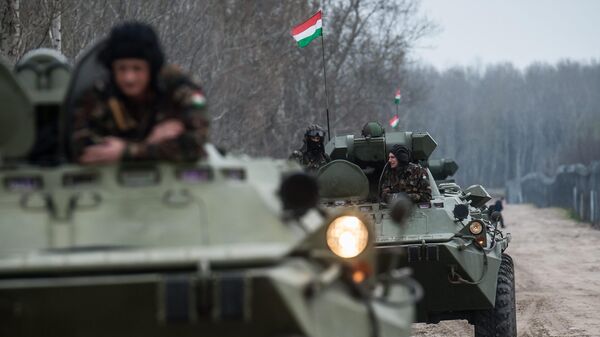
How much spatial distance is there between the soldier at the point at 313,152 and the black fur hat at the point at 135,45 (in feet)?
24.3

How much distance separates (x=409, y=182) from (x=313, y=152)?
1.71 meters

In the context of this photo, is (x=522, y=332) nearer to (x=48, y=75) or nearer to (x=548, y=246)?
(x=48, y=75)

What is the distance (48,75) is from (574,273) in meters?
15.6

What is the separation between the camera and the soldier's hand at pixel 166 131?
6441 millimetres

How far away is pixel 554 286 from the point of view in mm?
19719

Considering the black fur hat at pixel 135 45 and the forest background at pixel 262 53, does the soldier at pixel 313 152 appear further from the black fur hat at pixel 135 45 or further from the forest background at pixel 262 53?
the black fur hat at pixel 135 45

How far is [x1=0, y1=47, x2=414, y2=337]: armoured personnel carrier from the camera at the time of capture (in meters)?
5.56

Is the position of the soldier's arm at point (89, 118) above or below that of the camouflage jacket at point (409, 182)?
above

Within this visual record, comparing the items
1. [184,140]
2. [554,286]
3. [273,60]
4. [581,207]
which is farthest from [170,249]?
[581,207]

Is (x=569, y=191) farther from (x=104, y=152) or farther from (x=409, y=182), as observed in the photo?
(x=104, y=152)

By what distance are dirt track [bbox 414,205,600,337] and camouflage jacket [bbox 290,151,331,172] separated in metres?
1.93

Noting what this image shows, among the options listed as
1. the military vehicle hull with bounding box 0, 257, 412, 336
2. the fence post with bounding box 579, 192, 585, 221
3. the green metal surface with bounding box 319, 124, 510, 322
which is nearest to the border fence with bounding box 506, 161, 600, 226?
the fence post with bounding box 579, 192, 585, 221

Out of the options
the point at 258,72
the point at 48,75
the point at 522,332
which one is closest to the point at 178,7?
the point at 258,72

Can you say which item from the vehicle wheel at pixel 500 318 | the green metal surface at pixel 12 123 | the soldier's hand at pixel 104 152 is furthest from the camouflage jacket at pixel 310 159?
the soldier's hand at pixel 104 152
